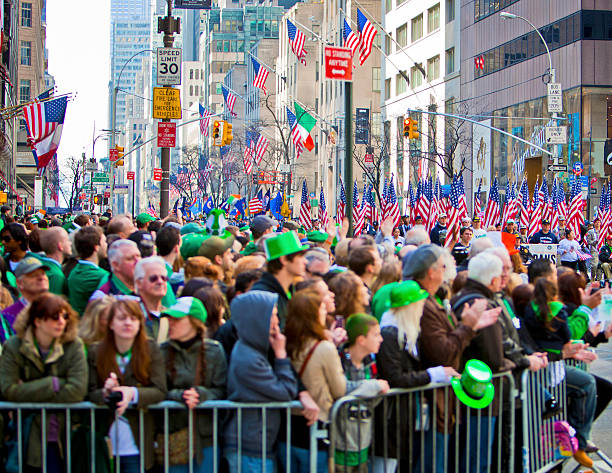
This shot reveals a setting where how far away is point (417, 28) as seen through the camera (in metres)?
67.6

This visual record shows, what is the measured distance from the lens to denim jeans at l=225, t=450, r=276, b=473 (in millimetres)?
5605

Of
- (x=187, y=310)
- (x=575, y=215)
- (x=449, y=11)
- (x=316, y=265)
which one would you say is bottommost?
(x=187, y=310)

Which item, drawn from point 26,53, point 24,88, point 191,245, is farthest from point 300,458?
point 24,88

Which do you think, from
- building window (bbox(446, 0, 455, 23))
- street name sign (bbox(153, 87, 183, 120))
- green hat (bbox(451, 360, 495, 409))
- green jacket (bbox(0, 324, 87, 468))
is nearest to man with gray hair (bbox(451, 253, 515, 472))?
green hat (bbox(451, 360, 495, 409))

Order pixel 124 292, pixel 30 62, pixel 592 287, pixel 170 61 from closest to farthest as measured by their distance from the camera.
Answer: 1. pixel 124 292
2. pixel 592 287
3. pixel 170 61
4. pixel 30 62

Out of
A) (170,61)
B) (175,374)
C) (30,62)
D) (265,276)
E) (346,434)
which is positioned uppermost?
(30,62)

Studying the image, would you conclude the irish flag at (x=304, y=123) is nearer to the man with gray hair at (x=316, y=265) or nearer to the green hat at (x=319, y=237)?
the green hat at (x=319, y=237)

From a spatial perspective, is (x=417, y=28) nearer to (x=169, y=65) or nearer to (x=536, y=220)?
(x=536, y=220)

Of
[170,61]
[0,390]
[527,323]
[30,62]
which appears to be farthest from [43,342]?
[30,62]

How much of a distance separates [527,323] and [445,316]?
4.84ft

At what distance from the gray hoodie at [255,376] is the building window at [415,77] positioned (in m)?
62.2

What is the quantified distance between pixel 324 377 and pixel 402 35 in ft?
222

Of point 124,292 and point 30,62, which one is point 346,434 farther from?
point 30,62

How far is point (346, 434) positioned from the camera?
5668 millimetres
